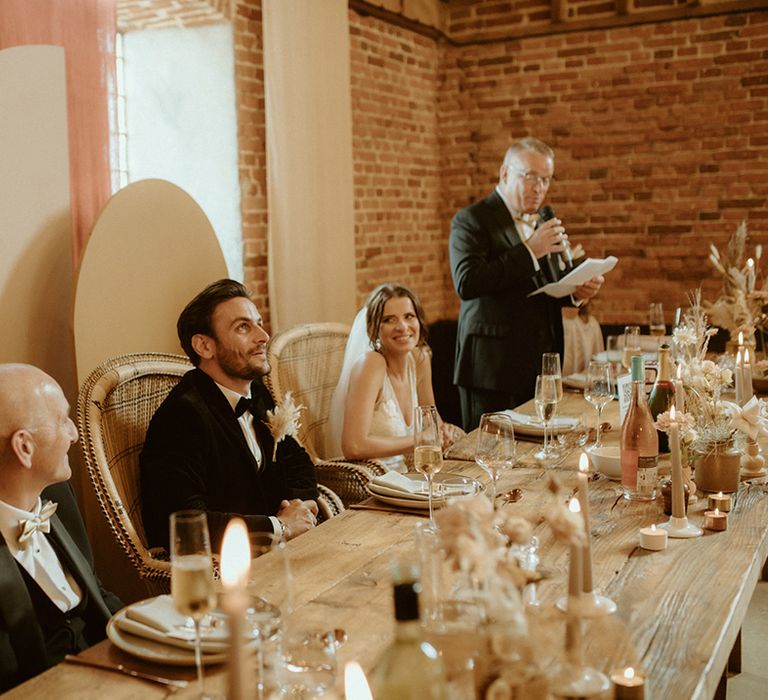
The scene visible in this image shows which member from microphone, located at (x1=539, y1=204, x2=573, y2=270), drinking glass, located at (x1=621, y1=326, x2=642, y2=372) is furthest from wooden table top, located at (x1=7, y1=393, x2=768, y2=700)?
microphone, located at (x1=539, y1=204, x2=573, y2=270)

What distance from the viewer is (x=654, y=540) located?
70.7 inches

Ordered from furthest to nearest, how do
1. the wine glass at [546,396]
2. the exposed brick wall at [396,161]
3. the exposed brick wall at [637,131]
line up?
the exposed brick wall at [637,131] < the exposed brick wall at [396,161] < the wine glass at [546,396]

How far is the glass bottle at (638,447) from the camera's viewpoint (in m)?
2.13

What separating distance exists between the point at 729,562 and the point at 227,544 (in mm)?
1093

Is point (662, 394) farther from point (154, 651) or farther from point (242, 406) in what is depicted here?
point (154, 651)

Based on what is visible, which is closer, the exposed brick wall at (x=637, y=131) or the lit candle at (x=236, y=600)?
the lit candle at (x=236, y=600)

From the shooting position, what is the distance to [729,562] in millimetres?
1728

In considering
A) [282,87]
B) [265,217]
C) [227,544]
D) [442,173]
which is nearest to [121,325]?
[265,217]

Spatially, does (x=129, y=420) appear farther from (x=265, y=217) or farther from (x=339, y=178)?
(x=339, y=178)

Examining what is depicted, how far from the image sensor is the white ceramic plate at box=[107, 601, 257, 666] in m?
1.32

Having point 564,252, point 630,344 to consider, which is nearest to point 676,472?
point 630,344

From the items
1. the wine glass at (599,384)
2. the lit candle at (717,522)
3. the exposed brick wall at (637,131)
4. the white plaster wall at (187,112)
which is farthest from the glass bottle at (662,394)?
the exposed brick wall at (637,131)

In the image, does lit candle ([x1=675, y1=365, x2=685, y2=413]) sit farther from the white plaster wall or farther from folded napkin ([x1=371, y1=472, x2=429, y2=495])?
the white plaster wall

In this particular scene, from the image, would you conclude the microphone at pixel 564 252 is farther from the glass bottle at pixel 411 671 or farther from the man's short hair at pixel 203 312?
the glass bottle at pixel 411 671
